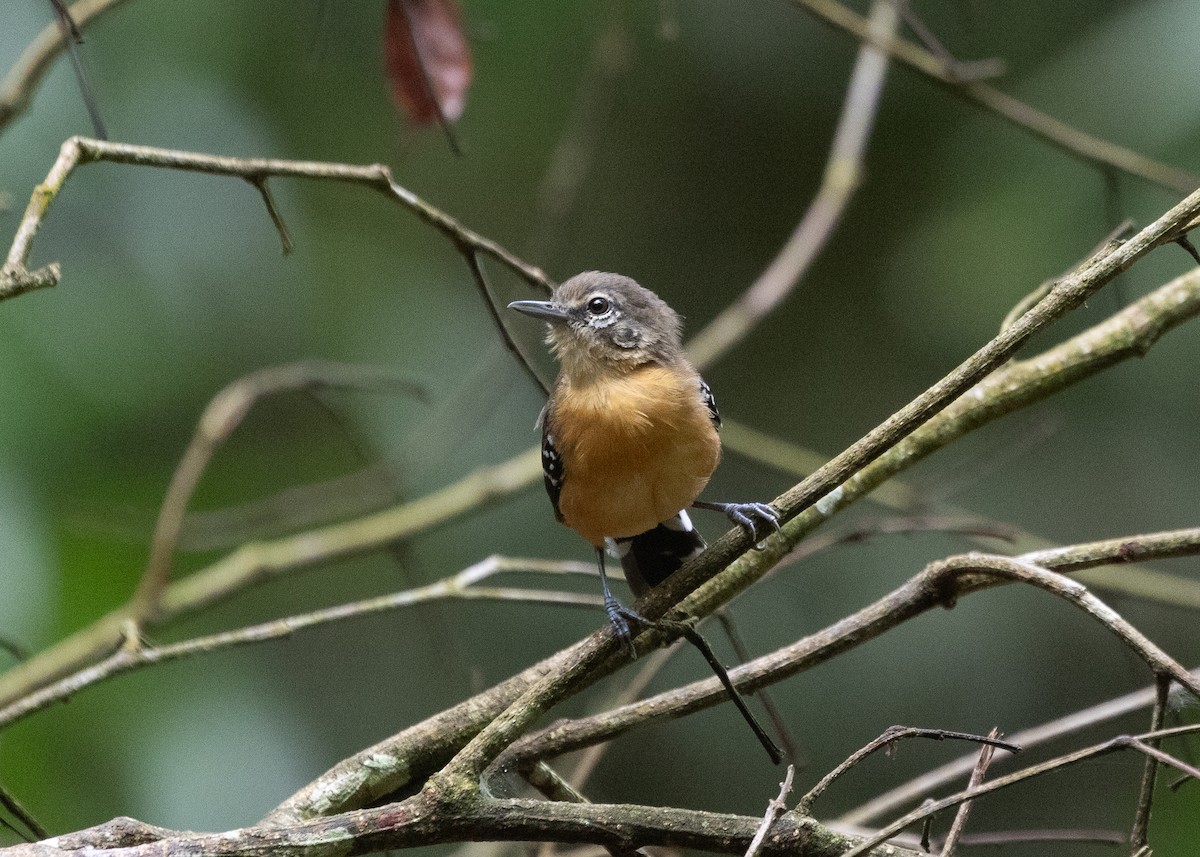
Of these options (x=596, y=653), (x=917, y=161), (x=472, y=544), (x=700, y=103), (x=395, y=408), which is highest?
(x=700, y=103)

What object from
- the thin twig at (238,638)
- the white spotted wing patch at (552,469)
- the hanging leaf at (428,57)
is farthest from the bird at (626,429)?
the hanging leaf at (428,57)

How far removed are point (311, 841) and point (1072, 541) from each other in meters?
5.34

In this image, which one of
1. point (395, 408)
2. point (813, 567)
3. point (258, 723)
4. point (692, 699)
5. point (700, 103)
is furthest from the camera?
point (700, 103)

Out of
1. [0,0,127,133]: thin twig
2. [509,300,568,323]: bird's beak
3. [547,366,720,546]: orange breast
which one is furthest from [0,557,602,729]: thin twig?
[0,0,127,133]: thin twig

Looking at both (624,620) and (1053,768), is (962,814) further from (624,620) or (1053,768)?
(624,620)

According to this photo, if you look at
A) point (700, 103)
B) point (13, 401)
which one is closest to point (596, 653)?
point (13, 401)

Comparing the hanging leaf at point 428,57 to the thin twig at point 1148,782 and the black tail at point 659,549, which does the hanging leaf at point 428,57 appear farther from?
the thin twig at point 1148,782

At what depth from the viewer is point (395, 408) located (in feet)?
22.6

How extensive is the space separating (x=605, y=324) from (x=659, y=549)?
0.84 metres

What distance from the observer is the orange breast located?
12.1 feet

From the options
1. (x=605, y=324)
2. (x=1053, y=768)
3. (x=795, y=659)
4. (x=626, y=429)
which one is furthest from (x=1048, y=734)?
(x=605, y=324)

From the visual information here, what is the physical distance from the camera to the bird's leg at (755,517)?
2421mm

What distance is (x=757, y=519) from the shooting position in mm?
2961

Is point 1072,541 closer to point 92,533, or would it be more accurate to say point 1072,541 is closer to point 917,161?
point 917,161
